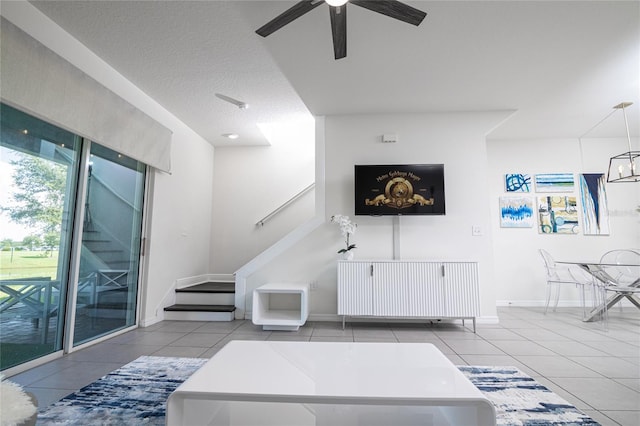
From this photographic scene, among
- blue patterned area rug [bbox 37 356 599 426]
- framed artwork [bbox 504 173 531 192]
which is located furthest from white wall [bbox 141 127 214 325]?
framed artwork [bbox 504 173 531 192]

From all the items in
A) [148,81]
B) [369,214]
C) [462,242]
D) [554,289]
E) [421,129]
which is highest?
[148,81]

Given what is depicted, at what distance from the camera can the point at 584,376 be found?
2.17m

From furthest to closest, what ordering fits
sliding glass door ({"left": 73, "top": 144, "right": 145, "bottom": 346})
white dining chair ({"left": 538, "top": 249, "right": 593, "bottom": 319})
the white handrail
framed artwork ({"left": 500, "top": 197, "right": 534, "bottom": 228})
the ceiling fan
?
1. the white handrail
2. framed artwork ({"left": 500, "top": 197, "right": 534, "bottom": 228})
3. white dining chair ({"left": 538, "top": 249, "right": 593, "bottom": 319})
4. sliding glass door ({"left": 73, "top": 144, "right": 145, "bottom": 346})
5. the ceiling fan

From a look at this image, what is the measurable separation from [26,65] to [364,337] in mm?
3694

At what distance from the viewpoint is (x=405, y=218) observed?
3855mm

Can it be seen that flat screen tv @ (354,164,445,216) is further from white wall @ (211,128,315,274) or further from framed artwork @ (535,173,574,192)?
framed artwork @ (535,173,574,192)

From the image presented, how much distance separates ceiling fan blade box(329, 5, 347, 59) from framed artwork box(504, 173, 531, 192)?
13.3 feet

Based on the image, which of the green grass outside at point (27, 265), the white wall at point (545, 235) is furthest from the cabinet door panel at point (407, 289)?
the green grass outside at point (27, 265)

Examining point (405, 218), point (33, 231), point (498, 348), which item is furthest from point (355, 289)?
point (33, 231)

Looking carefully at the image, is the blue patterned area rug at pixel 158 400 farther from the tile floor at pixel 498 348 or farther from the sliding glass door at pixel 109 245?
the sliding glass door at pixel 109 245

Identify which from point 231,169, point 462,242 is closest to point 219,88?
point 231,169

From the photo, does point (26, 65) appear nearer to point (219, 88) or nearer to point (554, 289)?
point (219, 88)

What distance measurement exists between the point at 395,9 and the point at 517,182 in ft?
13.8

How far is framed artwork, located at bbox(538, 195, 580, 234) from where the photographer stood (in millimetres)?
4762
